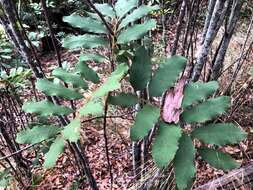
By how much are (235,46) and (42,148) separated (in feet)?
6.57

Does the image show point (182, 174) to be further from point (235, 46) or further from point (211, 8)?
point (235, 46)

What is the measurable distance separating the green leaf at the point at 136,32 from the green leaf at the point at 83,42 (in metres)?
0.07

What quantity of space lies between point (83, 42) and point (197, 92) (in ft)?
1.13

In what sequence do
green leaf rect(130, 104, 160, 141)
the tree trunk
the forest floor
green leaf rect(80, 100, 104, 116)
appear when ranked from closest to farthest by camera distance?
green leaf rect(80, 100, 104, 116) < green leaf rect(130, 104, 160, 141) < the tree trunk < the forest floor

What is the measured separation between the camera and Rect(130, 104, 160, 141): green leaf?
0.86m

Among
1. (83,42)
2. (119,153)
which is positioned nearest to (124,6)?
(83,42)

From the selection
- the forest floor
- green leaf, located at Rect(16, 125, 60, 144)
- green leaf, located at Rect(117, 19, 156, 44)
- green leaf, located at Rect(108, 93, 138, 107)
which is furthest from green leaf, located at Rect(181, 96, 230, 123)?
the forest floor

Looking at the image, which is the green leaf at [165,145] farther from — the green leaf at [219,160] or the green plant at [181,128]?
the green leaf at [219,160]

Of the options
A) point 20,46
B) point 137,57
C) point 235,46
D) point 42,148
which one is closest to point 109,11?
point 137,57

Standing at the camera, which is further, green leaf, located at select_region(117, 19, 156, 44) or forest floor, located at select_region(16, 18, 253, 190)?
forest floor, located at select_region(16, 18, 253, 190)

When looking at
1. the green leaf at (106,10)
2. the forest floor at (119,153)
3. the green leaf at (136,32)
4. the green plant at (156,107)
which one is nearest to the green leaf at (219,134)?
the green plant at (156,107)

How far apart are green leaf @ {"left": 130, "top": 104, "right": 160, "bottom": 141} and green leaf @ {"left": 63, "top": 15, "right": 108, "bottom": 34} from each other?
0.28 m

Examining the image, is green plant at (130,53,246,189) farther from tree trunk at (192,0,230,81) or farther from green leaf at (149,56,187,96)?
tree trunk at (192,0,230,81)

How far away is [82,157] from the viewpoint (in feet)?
4.62
